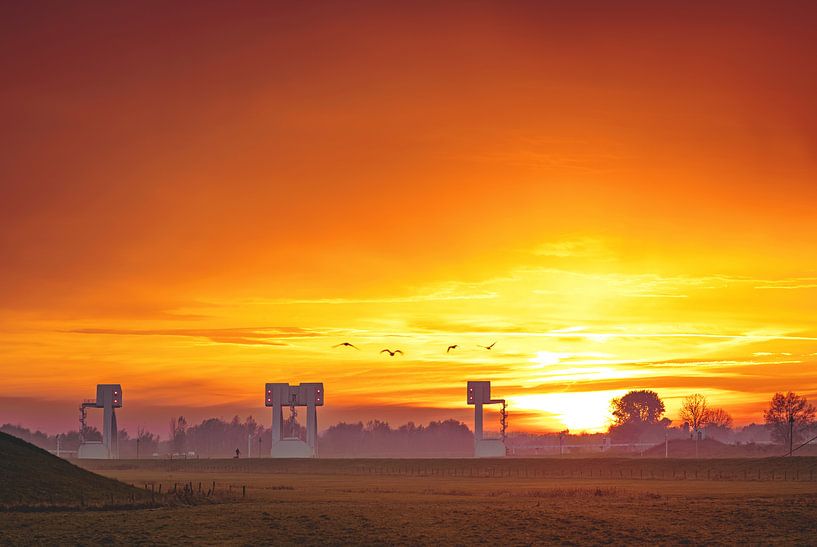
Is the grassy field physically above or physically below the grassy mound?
below

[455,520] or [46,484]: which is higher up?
[46,484]

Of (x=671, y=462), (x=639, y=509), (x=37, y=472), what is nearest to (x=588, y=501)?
(x=639, y=509)

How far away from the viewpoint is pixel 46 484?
10231 centimetres

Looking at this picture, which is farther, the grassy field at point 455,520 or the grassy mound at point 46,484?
the grassy mound at point 46,484

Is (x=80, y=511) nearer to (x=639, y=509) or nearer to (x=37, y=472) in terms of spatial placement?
(x=37, y=472)

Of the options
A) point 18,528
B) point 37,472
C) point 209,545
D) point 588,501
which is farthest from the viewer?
point 37,472

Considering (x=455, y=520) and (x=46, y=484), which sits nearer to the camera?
(x=455, y=520)

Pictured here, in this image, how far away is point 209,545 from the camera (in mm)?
70750

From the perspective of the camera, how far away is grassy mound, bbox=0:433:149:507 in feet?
315

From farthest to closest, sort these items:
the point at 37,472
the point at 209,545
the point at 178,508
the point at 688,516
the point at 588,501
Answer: the point at 37,472
the point at 588,501
the point at 178,508
the point at 688,516
the point at 209,545

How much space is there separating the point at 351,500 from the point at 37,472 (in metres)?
33.1

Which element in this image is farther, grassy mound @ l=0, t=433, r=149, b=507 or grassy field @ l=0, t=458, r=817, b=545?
grassy mound @ l=0, t=433, r=149, b=507

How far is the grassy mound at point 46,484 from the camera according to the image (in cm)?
9612

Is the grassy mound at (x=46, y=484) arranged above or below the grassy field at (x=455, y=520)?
above
